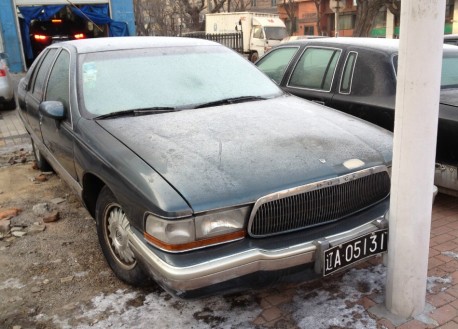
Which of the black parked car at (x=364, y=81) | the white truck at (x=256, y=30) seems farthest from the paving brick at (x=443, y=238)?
the white truck at (x=256, y=30)

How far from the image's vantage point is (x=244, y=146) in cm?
287

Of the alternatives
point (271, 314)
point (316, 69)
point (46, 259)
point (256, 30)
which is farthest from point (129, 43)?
point (256, 30)

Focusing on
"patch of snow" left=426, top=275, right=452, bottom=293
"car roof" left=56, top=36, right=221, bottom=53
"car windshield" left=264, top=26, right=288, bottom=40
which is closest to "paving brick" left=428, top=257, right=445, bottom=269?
"patch of snow" left=426, top=275, right=452, bottom=293

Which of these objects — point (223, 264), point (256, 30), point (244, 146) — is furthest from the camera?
point (256, 30)

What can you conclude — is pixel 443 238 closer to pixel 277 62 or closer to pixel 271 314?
pixel 271 314

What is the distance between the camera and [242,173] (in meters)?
2.58

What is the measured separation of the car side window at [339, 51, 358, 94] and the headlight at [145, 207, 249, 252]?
2.85 meters

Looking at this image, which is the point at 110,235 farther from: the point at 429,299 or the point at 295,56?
the point at 295,56

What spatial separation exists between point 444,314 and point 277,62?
152 inches

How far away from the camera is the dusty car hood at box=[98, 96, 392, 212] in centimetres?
251

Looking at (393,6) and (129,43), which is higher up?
(393,6)

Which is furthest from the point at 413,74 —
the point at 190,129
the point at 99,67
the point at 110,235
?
the point at 99,67

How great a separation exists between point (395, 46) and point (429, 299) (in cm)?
281

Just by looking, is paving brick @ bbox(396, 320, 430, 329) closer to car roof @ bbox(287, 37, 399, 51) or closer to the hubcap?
the hubcap
